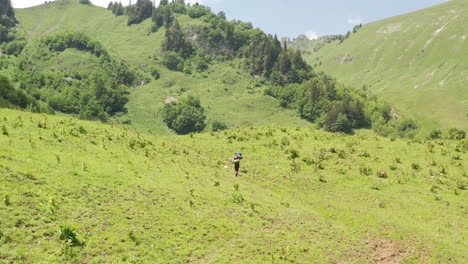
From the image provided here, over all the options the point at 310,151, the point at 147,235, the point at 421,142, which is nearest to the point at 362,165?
the point at 310,151

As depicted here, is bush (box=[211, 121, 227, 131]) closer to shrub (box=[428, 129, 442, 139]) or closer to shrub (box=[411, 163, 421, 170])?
shrub (box=[428, 129, 442, 139])

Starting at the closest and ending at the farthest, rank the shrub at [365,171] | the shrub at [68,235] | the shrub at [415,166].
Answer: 1. the shrub at [68,235]
2. the shrub at [365,171]
3. the shrub at [415,166]

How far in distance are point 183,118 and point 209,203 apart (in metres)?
169

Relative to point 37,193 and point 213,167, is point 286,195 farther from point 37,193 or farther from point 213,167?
point 37,193

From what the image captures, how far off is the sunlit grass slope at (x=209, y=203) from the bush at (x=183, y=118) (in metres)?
153

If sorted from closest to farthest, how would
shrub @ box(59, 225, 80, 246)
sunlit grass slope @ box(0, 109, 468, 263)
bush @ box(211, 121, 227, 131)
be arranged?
1. shrub @ box(59, 225, 80, 246)
2. sunlit grass slope @ box(0, 109, 468, 263)
3. bush @ box(211, 121, 227, 131)

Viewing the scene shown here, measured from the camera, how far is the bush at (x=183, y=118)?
188875 mm

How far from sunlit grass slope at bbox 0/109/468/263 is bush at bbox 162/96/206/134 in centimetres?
15262

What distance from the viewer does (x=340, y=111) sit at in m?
185

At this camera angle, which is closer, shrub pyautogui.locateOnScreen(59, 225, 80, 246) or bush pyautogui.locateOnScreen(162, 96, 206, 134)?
shrub pyautogui.locateOnScreen(59, 225, 80, 246)

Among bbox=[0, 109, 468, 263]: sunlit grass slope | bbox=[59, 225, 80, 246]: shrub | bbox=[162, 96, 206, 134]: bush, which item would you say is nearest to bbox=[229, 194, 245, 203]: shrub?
bbox=[0, 109, 468, 263]: sunlit grass slope

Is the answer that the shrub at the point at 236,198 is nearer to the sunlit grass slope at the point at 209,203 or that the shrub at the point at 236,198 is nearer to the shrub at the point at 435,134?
the sunlit grass slope at the point at 209,203

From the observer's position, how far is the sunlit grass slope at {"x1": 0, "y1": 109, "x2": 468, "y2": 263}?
1487cm

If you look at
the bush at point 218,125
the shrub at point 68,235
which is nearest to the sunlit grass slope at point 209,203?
the shrub at point 68,235
